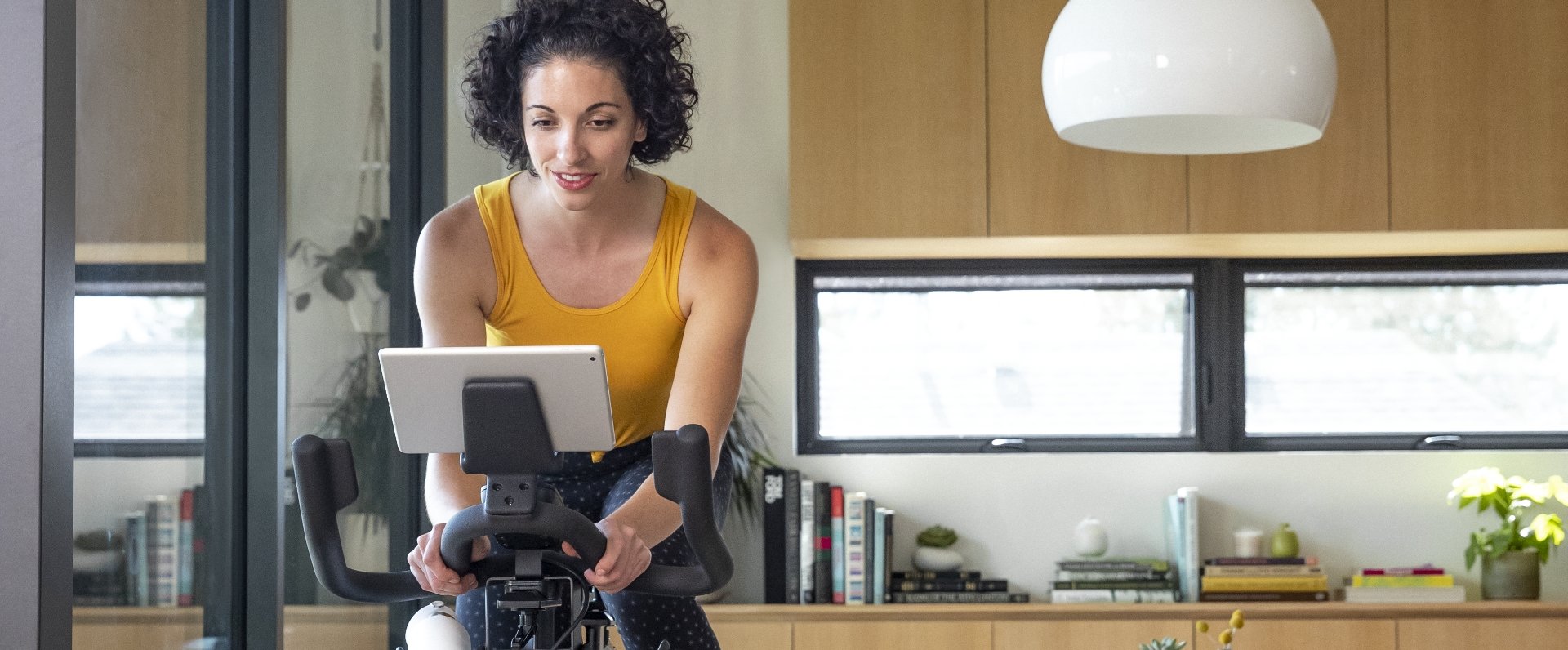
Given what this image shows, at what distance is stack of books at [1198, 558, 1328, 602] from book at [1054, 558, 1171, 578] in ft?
0.44

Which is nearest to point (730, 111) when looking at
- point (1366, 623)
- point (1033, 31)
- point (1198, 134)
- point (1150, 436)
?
point (1033, 31)

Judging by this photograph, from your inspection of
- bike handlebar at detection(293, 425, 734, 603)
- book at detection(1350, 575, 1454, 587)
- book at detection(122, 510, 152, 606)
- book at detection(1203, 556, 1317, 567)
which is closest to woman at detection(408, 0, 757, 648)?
bike handlebar at detection(293, 425, 734, 603)

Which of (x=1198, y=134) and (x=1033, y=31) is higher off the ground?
(x=1033, y=31)

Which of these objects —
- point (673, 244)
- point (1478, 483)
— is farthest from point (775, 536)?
point (673, 244)

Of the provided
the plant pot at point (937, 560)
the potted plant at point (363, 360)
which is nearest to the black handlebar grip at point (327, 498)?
the potted plant at point (363, 360)

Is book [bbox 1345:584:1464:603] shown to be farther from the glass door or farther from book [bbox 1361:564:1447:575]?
the glass door

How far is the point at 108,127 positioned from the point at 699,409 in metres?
0.78

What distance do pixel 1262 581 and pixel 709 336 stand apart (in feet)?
8.71

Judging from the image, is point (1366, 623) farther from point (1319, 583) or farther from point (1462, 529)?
point (1462, 529)

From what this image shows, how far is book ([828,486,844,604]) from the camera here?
377 cm

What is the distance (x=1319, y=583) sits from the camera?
3840 mm

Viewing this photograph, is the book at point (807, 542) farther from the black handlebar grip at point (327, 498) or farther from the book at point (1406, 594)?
the black handlebar grip at point (327, 498)

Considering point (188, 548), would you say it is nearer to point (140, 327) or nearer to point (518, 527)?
point (140, 327)

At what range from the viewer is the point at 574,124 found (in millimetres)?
1514
